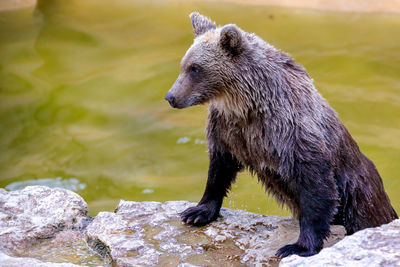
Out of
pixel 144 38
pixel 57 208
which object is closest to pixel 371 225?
pixel 57 208

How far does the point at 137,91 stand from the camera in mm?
9789

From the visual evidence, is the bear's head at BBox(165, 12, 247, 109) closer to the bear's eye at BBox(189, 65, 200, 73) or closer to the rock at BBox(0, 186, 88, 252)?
the bear's eye at BBox(189, 65, 200, 73)

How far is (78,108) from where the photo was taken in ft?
31.0


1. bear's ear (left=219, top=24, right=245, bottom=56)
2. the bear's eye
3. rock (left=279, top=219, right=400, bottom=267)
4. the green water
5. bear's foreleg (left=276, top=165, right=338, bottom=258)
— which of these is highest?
bear's ear (left=219, top=24, right=245, bottom=56)

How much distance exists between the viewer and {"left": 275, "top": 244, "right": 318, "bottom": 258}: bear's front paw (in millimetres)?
4242

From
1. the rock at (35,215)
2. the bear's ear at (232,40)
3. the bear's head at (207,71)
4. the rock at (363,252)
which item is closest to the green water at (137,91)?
the rock at (35,215)

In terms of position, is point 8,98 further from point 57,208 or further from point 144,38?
point 57,208

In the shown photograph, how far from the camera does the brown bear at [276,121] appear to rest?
167 inches

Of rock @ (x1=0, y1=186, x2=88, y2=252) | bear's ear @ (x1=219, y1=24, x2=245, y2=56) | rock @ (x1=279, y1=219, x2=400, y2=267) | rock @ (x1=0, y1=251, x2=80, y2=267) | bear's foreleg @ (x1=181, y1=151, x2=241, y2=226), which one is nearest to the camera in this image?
rock @ (x1=279, y1=219, x2=400, y2=267)

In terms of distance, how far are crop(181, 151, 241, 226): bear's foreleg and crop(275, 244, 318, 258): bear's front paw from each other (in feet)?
2.59

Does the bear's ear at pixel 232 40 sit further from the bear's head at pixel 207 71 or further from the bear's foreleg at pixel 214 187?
the bear's foreleg at pixel 214 187

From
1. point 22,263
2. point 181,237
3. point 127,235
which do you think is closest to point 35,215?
point 127,235

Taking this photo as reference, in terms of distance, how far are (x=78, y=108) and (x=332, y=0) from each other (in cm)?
576

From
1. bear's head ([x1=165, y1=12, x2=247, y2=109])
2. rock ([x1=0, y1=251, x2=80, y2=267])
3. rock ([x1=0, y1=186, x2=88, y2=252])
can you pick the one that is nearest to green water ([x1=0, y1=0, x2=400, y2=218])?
rock ([x1=0, y1=186, x2=88, y2=252])
